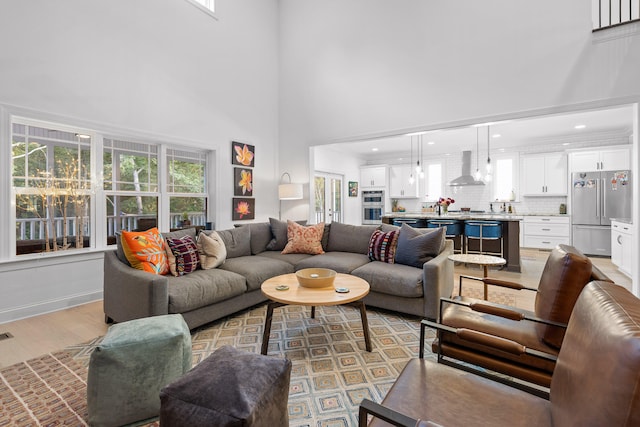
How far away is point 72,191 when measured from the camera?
356 centimetres

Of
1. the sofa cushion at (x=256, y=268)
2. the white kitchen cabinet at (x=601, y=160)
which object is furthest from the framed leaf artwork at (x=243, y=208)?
the white kitchen cabinet at (x=601, y=160)

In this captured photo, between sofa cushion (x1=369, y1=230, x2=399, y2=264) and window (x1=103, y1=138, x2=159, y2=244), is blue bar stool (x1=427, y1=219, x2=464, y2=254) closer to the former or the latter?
sofa cushion (x1=369, y1=230, x2=399, y2=264)

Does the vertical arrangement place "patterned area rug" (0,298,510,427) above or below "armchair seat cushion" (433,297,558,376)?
below

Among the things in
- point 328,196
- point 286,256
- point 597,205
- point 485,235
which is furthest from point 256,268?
point 597,205

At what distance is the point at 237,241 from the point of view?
3.96 meters

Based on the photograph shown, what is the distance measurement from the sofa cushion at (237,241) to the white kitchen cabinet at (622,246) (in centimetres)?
522

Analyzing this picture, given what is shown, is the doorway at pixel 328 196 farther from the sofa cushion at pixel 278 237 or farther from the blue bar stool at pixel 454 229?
the sofa cushion at pixel 278 237

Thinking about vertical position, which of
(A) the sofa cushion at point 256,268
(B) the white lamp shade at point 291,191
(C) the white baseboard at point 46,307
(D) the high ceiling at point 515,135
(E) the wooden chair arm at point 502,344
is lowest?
(C) the white baseboard at point 46,307

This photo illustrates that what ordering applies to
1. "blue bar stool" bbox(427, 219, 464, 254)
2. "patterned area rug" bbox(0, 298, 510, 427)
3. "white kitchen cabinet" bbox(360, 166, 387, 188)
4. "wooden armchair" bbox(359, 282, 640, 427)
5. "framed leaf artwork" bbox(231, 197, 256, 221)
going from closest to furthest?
"wooden armchair" bbox(359, 282, 640, 427) → "patterned area rug" bbox(0, 298, 510, 427) → "framed leaf artwork" bbox(231, 197, 256, 221) → "blue bar stool" bbox(427, 219, 464, 254) → "white kitchen cabinet" bbox(360, 166, 387, 188)

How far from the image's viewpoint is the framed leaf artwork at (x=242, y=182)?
210 inches

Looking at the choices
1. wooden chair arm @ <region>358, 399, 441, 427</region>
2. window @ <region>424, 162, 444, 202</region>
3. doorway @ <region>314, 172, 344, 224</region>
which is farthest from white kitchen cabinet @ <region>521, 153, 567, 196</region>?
wooden chair arm @ <region>358, 399, 441, 427</region>

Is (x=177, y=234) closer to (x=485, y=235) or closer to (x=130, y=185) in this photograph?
(x=130, y=185)

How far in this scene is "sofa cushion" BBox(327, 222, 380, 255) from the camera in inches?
160

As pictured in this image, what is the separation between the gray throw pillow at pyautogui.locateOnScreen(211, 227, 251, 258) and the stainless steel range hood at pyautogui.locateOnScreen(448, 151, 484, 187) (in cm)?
568
